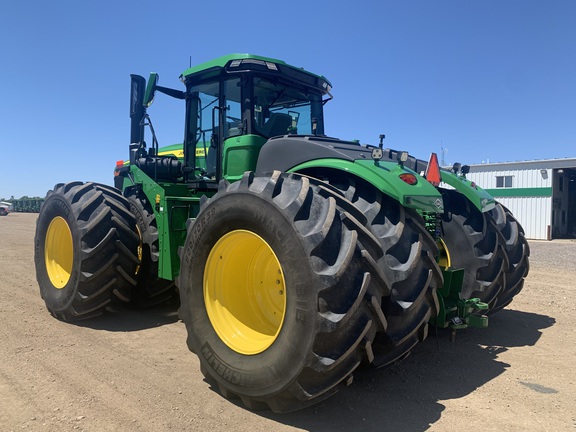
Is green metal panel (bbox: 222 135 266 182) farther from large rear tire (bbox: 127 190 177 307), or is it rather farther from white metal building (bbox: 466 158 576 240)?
white metal building (bbox: 466 158 576 240)

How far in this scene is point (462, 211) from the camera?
4.70 meters

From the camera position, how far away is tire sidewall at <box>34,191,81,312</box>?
16.1 ft

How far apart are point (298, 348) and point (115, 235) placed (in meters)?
3.10

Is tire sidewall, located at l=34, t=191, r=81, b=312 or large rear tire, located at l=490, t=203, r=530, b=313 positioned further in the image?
tire sidewall, located at l=34, t=191, r=81, b=312

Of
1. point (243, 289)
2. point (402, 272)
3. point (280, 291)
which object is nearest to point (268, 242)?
point (280, 291)

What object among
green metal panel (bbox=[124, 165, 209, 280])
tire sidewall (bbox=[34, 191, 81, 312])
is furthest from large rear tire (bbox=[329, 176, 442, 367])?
tire sidewall (bbox=[34, 191, 81, 312])

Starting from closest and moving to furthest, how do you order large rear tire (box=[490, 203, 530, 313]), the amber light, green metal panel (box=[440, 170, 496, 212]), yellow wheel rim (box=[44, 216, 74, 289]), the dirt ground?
the dirt ground < the amber light < green metal panel (box=[440, 170, 496, 212]) < large rear tire (box=[490, 203, 530, 313]) < yellow wheel rim (box=[44, 216, 74, 289])

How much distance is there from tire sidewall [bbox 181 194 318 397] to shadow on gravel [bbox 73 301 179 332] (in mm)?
1860

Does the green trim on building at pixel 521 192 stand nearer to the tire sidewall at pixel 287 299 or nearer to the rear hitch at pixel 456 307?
the rear hitch at pixel 456 307

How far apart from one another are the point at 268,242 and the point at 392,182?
976 mm

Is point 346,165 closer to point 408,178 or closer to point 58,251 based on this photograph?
point 408,178

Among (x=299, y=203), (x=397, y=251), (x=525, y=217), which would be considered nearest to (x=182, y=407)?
(x=299, y=203)

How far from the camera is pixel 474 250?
448cm

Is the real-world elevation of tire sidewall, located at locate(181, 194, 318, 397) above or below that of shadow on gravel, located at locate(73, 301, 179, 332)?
above
